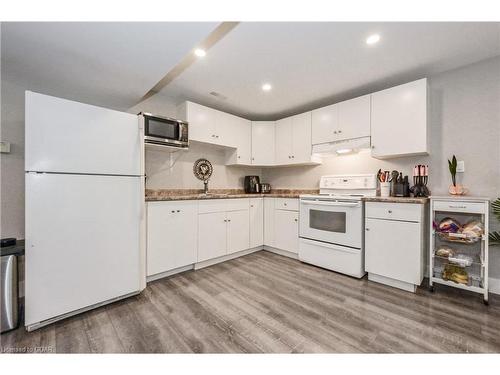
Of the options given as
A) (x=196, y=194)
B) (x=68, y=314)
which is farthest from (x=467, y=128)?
(x=68, y=314)

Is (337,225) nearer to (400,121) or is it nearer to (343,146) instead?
(343,146)

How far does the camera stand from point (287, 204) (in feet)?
9.87

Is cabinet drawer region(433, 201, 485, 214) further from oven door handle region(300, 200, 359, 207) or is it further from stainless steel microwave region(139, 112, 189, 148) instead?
stainless steel microwave region(139, 112, 189, 148)

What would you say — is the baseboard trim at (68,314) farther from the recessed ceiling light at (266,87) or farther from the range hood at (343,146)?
the range hood at (343,146)

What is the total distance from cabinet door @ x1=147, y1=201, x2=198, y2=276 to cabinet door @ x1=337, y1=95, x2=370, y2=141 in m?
2.11

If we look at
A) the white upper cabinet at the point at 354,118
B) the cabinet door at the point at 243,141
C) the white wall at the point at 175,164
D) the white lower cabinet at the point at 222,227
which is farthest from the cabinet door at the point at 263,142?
the white upper cabinet at the point at 354,118

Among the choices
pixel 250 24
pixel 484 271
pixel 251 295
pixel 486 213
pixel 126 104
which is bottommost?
pixel 251 295

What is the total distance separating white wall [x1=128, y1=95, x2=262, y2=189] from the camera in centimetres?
267

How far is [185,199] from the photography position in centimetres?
239

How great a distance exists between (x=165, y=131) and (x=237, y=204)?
1.32 m

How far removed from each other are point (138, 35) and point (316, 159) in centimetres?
254

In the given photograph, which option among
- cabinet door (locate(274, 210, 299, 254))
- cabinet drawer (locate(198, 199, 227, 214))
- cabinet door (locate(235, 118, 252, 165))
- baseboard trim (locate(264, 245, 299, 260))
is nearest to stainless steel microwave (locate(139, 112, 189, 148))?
cabinet drawer (locate(198, 199, 227, 214))
